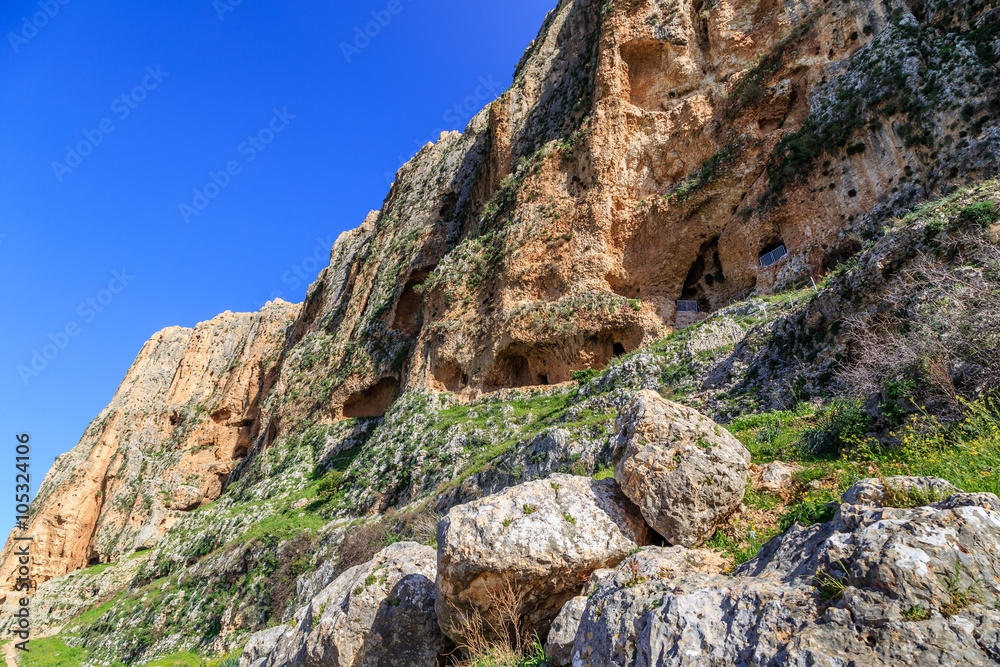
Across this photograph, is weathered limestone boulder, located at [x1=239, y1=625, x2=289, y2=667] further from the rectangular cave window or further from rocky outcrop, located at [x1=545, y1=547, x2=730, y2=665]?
the rectangular cave window

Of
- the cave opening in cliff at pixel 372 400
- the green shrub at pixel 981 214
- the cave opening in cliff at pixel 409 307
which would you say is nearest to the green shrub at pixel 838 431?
the green shrub at pixel 981 214

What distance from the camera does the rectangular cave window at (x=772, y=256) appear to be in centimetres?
2040

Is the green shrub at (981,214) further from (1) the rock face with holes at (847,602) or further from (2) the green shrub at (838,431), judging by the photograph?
(1) the rock face with holes at (847,602)

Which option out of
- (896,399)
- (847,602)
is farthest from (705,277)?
(847,602)

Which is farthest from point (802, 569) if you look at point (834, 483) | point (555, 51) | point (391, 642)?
point (555, 51)

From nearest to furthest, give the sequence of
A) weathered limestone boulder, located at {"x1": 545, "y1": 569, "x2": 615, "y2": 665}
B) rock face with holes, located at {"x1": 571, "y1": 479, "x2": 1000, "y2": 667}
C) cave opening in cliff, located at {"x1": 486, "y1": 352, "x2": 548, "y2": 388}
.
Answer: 1. rock face with holes, located at {"x1": 571, "y1": 479, "x2": 1000, "y2": 667}
2. weathered limestone boulder, located at {"x1": 545, "y1": 569, "x2": 615, "y2": 665}
3. cave opening in cliff, located at {"x1": 486, "y1": 352, "x2": 548, "y2": 388}

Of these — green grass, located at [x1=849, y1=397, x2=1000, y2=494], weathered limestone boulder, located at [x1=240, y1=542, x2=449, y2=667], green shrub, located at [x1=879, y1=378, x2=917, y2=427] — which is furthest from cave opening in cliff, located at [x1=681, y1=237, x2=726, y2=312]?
weathered limestone boulder, located at [x1=240, y1=542, x2=449, y2=667]

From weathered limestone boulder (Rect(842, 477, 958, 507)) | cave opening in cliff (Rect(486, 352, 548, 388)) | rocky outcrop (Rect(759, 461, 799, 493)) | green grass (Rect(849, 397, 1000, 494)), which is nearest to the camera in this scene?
weathered limestone boulder (Rect(842, 477, 958, 507))

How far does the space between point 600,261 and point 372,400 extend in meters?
19.5

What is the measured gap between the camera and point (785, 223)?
66.4ft

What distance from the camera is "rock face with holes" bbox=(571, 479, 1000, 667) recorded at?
2.73 meters

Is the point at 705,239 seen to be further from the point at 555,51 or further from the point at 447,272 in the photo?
the point at 555,51

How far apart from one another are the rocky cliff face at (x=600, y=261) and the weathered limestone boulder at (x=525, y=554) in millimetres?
335

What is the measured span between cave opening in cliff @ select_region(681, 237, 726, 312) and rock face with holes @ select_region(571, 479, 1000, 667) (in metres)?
20.9
